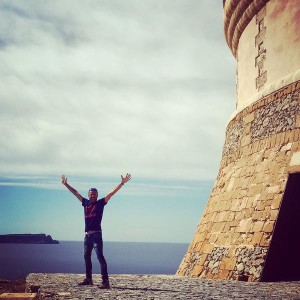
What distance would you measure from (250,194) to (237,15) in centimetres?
527

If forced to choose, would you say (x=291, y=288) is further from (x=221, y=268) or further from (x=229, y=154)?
(x=229, y=154)

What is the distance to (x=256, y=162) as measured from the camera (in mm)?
7793

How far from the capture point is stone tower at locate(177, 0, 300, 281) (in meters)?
6.51

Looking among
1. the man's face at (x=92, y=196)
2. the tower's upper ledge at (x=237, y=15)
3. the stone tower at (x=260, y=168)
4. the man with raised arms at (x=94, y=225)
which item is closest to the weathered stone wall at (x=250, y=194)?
the stone tower at (x=260, y=168)

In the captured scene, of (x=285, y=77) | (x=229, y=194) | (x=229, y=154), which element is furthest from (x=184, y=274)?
(x=285, y=77)

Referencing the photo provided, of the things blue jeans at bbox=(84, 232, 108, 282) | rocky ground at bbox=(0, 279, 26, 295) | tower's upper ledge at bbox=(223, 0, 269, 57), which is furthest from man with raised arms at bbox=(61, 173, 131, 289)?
rocky ground at bbox=(0, 279, 26, 295)

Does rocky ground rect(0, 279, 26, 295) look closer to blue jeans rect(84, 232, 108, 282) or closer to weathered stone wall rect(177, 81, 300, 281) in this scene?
weathered stone wall rect(177, 81, 300, 281)

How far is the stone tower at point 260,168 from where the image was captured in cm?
651

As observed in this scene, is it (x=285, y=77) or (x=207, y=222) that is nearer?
(x=285, y=77)

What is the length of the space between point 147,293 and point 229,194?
4.34m

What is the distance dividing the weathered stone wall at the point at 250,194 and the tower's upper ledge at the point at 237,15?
99.2 inches

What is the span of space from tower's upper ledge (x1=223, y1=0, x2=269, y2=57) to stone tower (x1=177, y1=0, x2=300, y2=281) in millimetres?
30

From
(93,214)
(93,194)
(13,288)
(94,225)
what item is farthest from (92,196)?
(13,288)

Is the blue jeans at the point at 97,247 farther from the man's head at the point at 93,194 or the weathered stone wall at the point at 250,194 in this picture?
the weathered stone wall at the point at 250,194
